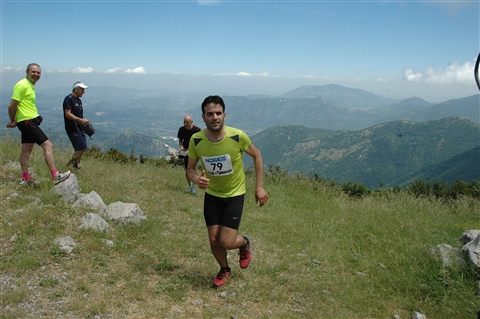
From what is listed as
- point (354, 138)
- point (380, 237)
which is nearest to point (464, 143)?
point (354, 138)

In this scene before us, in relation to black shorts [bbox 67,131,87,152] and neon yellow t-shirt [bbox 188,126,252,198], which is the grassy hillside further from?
neon yellow t-shirt [bbox 188,126,252,198]

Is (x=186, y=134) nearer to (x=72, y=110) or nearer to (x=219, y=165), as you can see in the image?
(x=72, y=110)

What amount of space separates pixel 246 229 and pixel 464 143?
156m

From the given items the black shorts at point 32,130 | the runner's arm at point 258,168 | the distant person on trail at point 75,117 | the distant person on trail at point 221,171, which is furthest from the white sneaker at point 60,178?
the runner's arm at point 258,168

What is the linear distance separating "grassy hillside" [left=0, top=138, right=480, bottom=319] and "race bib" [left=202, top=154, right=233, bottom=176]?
4.85 feet

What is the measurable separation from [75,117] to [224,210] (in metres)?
5.11

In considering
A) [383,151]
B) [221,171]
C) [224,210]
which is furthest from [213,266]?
[383,151]

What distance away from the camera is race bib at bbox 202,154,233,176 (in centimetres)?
384

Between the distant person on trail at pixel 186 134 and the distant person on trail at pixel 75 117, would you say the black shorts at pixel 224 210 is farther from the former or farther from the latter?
the distant person on trail at pixel 75 117

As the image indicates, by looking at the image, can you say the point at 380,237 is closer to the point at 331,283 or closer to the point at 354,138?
the point at 331,283

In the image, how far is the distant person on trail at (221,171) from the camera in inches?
149

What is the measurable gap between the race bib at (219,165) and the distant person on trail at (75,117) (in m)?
4.82

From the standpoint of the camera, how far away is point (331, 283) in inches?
175

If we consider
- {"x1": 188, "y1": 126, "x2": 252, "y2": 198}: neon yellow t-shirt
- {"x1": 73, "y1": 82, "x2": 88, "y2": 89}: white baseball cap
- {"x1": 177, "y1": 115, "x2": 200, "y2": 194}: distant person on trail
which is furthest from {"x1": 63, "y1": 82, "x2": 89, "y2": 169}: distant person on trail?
{"x1": 188, "y1": 126, "x2": 252, "y2": 198}: neon yellow t-shirt
